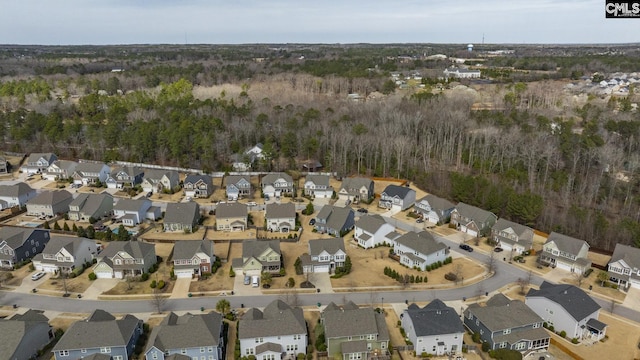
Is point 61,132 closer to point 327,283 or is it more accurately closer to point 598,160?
point 327,283

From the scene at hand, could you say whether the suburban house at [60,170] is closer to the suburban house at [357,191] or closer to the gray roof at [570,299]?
the suburban house at [357,191]

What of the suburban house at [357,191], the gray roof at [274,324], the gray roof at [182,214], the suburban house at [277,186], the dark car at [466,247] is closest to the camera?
the gray roof at [274,324]

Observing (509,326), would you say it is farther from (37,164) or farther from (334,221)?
(37,164)

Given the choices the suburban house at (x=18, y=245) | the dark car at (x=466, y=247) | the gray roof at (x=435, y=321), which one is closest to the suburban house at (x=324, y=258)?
the gray roof at (x=435, y=321)

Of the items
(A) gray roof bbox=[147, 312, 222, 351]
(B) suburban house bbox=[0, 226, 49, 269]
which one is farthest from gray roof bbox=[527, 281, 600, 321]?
(B) suburban house bbox=[0, 226, 49, 269]

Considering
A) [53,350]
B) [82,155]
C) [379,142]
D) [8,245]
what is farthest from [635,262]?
[82,155]

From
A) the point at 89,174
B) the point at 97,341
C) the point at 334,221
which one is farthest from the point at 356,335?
the point at 89,174

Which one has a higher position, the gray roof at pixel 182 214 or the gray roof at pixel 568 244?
the gray roof at pixel 182 214
